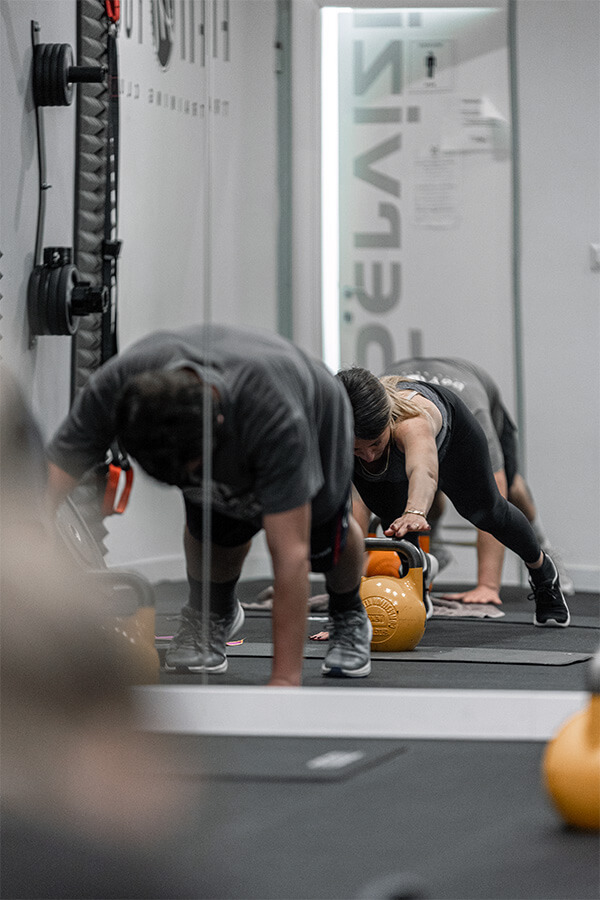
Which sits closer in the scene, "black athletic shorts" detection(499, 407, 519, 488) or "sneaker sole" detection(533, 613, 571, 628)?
"sneaker sole" detection(533, 613, 571, 628)

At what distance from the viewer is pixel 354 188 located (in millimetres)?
3584

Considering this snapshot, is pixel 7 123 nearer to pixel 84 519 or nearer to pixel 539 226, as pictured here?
pixel 84 519

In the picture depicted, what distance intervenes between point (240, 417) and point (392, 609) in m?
1.07

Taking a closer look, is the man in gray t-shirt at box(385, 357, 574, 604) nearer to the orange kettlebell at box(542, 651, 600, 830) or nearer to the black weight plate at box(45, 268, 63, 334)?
the black weight plate at box(45, 268, 63, 334)

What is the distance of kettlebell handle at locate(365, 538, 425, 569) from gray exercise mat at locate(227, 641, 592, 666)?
23 centimetres

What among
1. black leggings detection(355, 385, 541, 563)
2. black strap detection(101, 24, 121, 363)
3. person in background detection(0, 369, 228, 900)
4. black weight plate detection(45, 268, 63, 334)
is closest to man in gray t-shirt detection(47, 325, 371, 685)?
black strap detection(101, 24, 121, 363)

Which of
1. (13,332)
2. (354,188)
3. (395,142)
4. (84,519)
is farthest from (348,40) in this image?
(84,519)

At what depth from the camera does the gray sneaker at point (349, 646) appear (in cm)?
272

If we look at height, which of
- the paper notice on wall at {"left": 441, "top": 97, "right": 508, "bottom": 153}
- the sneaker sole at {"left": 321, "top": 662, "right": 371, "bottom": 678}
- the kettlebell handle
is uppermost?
the paper notice on wall at {"left": 441, "top": 97, "right": 508, "bottom": 153}

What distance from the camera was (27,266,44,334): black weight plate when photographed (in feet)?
8.22

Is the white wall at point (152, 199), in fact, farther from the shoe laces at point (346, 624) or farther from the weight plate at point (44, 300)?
the shoe laces at point (346, 624)

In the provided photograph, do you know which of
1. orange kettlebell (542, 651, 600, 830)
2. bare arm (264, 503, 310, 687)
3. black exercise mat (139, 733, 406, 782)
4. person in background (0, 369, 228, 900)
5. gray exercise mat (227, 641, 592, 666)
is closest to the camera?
person in background (0, 369, 228, 900)

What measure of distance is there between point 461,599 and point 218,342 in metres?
2.08

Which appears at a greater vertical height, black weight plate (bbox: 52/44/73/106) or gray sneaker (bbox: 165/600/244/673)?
black weight plate (bbox: 52/44/73/106)
